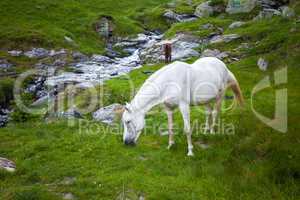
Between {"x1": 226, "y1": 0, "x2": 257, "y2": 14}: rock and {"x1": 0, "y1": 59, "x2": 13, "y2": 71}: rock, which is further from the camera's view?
{"x1": 226, "y1": 0, "x2": 257, "y2": 14}: rock

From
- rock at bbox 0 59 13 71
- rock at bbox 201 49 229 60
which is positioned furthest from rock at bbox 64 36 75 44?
rock at bbox 201 49 229 60

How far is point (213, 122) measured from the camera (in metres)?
16.1

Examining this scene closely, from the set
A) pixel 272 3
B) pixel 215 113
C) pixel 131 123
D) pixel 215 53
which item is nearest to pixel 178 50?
pixel 215 53

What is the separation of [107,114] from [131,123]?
7.81 m

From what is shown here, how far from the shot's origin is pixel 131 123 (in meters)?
12.9

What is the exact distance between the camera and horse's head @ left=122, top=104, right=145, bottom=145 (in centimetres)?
1281

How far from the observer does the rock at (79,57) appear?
4765cm

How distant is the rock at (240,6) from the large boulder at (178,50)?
12.4 metres

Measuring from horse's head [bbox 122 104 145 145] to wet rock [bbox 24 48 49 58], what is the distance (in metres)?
37.8

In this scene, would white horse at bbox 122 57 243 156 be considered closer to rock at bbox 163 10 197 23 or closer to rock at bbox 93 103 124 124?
rock at bbox 93 103 124 124

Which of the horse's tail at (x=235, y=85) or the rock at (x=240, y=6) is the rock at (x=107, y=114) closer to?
the horse's tail at (x=235, y=85)

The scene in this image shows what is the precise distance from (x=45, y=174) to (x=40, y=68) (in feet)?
103

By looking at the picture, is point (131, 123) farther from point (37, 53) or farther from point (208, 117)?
point (37, 53)

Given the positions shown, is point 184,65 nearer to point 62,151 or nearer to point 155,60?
point 62,151
